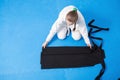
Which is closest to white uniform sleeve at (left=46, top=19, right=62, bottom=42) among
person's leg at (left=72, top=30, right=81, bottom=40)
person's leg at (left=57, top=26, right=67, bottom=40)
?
person's leg at (left=57, top=26, right=67, bottom=40)

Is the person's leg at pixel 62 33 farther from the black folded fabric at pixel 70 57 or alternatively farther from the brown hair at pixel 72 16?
the brown hair at pixel 72 16

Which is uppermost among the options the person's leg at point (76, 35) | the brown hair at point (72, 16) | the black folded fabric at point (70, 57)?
the brown hair at point (72, 16)

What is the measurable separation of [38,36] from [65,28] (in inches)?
15.5

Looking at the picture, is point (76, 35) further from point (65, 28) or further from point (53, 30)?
point (53, 30)

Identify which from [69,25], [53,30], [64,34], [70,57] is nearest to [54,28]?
[53,30]

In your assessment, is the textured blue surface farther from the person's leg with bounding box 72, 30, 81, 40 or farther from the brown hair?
the brown hair

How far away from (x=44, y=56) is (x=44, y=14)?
0.66 m

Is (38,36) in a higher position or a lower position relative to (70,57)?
higher

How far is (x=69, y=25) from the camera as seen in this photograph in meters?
2.30

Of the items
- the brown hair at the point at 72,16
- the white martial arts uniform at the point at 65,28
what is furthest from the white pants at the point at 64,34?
the brown hair at the point at 72,16

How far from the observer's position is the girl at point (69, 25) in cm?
202

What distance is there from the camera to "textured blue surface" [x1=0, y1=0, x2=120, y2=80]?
2.38m

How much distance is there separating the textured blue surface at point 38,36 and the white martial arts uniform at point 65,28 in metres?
0.11

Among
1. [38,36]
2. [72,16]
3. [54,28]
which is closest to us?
[72,16]
